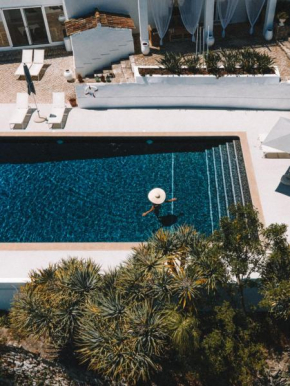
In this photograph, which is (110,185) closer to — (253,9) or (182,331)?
(182,331)

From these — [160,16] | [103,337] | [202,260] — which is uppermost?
[160,16]

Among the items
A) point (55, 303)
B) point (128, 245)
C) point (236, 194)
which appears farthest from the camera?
point (236, 194)

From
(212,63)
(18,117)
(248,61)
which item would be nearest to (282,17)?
(248,61)

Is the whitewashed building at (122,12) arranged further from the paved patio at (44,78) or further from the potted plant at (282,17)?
the paved patio at (44,78)

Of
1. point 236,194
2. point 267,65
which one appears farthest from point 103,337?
point 267,65

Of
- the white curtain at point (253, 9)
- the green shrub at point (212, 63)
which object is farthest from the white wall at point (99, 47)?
the white curtain at point (253, 9)

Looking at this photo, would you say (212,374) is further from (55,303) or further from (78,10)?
(78,10)

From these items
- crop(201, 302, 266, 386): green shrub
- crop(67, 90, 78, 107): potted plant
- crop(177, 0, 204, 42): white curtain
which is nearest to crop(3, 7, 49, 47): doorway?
crop(67, 90, 78, 107): potted plant
